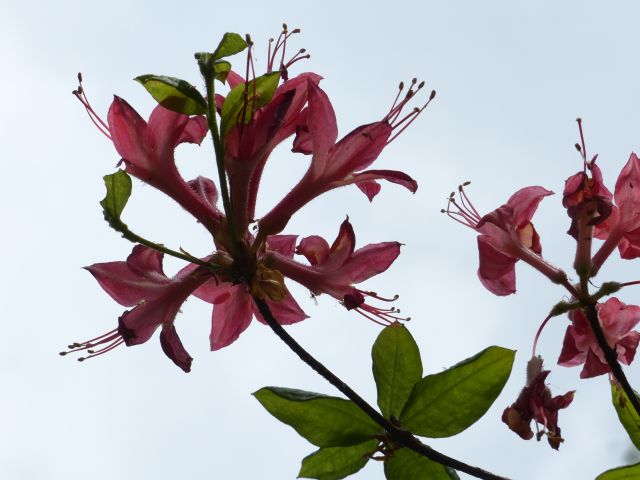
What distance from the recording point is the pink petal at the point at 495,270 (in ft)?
8.86

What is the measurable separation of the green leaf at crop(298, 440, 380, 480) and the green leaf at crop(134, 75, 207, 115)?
907 millimetres

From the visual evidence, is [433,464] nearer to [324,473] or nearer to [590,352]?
[324,473]

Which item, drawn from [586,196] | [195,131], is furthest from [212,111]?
[586,196]

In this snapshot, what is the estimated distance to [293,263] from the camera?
2568 millimetres

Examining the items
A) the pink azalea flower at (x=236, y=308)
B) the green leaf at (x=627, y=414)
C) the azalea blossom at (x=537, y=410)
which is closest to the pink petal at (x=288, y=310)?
the pink azalea flower at (x=236, y=308)

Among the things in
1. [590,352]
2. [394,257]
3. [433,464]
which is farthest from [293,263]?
[590,352]

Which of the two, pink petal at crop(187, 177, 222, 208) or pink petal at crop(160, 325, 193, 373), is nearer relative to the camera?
pink petal at crop(160, 325, 193, 373)

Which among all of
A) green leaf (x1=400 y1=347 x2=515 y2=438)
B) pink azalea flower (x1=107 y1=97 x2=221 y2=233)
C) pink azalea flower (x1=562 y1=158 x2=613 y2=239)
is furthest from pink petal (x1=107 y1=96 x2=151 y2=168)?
pink azalea flower (x1=562 y1=158 x2=613 y2=239)

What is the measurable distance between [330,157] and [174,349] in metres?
0.62

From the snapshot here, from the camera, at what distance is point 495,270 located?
8.91 ft

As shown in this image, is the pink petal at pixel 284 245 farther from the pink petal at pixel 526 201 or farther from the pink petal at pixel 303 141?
the pink petal at pixel 526 201

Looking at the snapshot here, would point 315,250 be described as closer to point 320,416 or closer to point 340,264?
point 340,264

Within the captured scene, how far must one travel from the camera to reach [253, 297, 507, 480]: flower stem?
7.16 ft

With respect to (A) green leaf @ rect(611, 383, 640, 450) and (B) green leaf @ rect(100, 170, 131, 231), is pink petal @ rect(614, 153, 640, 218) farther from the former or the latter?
(B) green leaf @ rect(100, 170, 131, 231)
